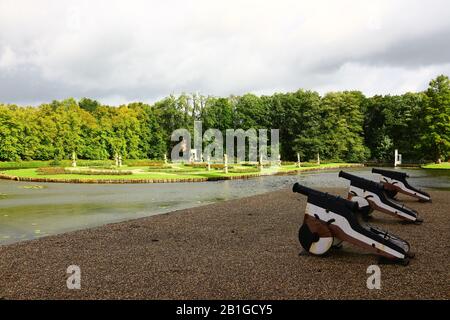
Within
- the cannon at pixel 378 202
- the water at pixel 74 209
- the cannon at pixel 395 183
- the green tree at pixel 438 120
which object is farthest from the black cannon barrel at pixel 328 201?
the green tree at pixel 438 120

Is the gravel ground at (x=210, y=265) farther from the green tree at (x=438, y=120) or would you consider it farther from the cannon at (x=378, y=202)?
the green tree at (x=438, y=120)

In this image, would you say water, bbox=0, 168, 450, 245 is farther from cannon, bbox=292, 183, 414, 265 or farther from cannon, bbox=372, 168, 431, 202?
cannon, bbox=372, 168, 431, 202

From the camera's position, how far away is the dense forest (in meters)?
52.4

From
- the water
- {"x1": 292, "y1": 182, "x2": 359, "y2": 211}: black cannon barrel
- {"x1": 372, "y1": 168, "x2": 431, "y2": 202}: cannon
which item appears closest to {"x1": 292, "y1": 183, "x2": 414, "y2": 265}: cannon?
{"x1": 292, "y1": 182, "x2": 359, "y2": 211}: black cannon barrel

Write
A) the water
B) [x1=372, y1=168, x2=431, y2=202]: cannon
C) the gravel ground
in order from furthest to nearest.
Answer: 1. [x1=372, y1=168, x2=431, y2=202]: cannon
2. the water
3. the gravel ground

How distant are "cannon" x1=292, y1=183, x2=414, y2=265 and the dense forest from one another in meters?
47.3

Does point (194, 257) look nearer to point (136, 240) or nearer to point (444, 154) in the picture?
point (136, 240)

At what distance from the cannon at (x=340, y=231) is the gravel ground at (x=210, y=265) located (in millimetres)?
232

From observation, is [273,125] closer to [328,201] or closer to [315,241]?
[315,241]

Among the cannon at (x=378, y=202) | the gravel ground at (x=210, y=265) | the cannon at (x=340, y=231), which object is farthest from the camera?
the cannon at (x=378, y=202)

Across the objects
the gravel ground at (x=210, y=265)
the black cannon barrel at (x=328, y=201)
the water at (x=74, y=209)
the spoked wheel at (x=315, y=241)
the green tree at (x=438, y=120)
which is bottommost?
the water at (x=74, y=209)

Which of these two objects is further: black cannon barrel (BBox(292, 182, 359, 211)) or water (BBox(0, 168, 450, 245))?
water (BBox(0, 168, 450, 245))

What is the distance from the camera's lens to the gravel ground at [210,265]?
5.60 m

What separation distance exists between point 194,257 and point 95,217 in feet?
23.5
